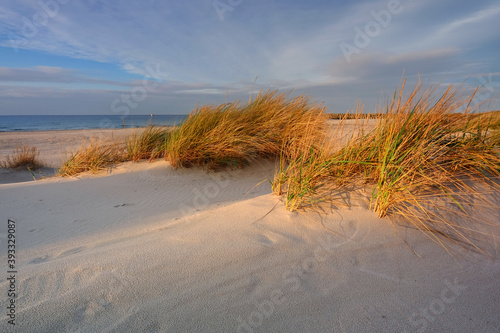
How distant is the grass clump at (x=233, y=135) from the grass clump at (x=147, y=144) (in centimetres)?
73

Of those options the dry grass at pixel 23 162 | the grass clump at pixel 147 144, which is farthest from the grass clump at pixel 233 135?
the dry grass at pixel 23 162

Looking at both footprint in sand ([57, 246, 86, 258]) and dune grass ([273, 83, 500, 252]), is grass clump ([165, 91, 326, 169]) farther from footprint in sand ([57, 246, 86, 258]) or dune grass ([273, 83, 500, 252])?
footprint in sand ([57, 246, 86, 258])

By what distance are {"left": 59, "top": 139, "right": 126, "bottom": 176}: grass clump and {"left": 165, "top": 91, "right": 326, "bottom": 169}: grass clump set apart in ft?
4.33

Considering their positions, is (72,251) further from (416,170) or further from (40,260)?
(416,170)

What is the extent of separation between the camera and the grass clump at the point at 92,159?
5.28 m

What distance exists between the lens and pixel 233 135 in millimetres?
4887

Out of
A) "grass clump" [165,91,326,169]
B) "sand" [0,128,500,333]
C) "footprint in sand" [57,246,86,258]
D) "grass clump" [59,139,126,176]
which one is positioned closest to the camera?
"sand" [0,128,500,333]

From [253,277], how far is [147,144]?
500 cm

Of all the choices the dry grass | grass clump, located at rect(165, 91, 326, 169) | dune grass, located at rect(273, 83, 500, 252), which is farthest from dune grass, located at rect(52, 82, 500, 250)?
the dry grass

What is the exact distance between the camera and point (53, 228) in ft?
9.57

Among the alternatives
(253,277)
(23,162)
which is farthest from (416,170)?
(23,162)

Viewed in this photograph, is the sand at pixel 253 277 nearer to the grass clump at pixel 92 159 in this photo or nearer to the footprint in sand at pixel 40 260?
the footprint in sand at pixel 40 260

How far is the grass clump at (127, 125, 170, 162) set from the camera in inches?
229

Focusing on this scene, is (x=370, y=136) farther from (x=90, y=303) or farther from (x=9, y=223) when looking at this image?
(x=9, y=223)
